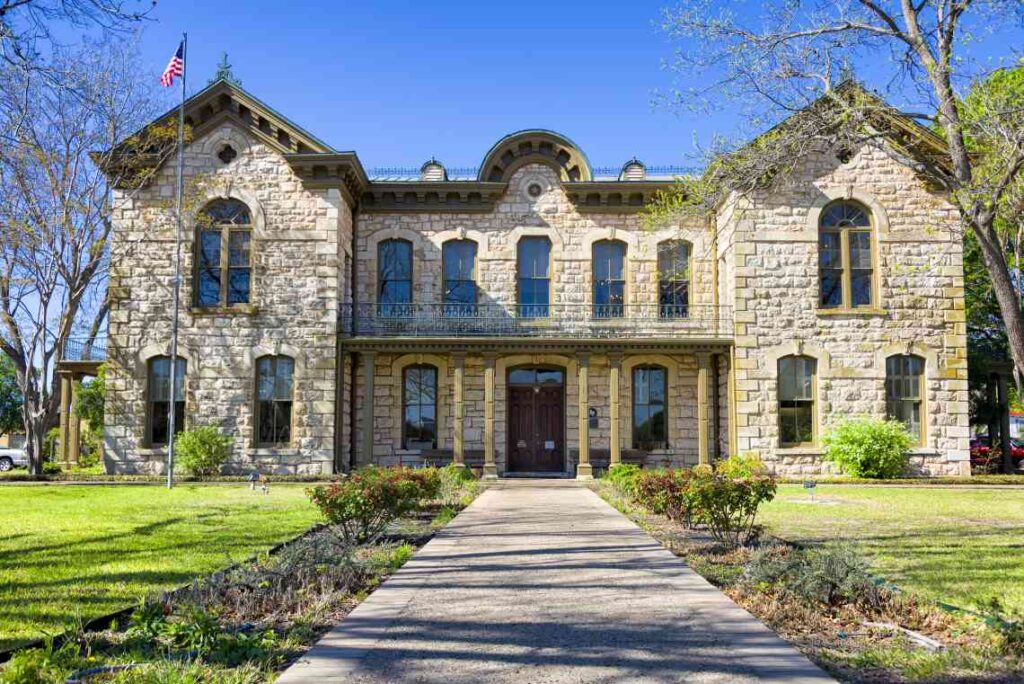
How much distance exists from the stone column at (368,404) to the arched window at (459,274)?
8.41 feet

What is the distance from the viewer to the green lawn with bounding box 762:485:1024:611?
710 cm

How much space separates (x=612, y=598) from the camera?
6.49 meters

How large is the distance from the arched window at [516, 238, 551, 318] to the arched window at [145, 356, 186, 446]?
9.12m

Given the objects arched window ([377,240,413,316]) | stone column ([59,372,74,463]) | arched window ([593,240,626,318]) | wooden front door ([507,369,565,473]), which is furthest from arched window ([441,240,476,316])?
stone column ([59,372,74,463])

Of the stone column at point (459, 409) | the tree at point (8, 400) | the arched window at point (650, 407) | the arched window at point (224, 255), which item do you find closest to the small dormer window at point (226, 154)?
the arched window at point (224, 255)

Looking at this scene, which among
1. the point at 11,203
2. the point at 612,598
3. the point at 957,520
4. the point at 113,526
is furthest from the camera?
the point at 11,203

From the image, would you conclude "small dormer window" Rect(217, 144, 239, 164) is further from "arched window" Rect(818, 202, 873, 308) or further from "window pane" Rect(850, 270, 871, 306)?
"window pane" Rect(850, 270, 871, 306)

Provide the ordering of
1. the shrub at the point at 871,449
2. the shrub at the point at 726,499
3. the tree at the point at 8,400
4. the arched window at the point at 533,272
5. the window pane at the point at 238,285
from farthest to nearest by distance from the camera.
→ 1. the tree at the point at 8,400
2. the arched window at the point at 533,272
3. the window pane at the point at 238,285
4. the shrub at the point at 871,449
5. the shrub at the point at 726,499

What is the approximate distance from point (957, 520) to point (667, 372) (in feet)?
37.2

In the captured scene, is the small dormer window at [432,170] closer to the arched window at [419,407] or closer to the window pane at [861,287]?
the arched window at [419,407]

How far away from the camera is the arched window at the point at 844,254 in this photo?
2108cm

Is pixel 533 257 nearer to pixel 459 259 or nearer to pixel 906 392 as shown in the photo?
pixel 459 259

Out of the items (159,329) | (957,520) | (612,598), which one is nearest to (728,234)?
(957,520)

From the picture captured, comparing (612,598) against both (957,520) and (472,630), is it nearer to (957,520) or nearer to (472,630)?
(472,630)
